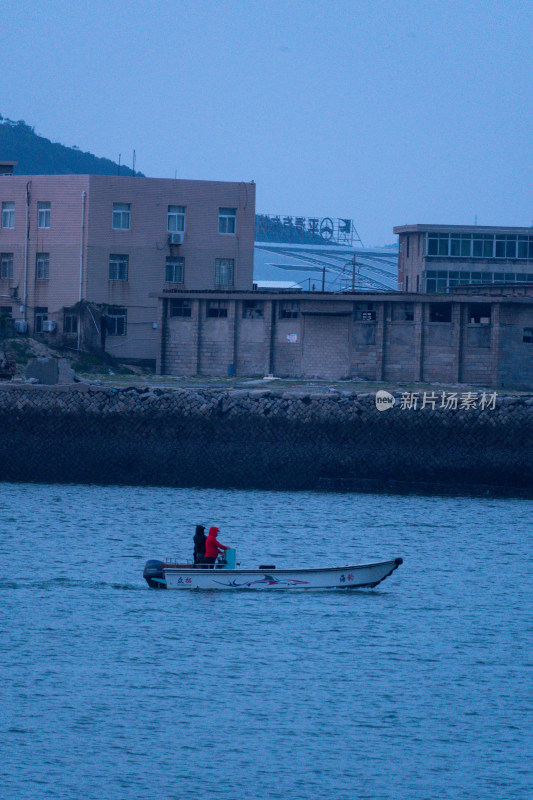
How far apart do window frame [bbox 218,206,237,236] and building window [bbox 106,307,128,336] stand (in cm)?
781

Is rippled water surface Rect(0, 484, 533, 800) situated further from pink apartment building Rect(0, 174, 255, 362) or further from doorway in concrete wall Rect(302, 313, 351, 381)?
pink apartment building Rect(0, 174, 255, 362)

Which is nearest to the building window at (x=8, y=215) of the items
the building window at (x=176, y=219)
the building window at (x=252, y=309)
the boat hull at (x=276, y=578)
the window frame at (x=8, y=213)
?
the window frame at (x=8, y=213)

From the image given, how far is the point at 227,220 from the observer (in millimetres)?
75438

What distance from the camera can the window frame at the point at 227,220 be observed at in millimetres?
75312

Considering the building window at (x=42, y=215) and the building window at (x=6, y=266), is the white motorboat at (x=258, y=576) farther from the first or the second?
the building window at (x=6, y=266)

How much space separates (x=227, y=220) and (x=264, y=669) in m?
51.8

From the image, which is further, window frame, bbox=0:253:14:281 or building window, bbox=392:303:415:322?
window frame, bbox=0:253:14:281

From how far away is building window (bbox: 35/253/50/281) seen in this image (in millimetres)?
74250

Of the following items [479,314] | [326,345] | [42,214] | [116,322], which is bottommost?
[326,345]

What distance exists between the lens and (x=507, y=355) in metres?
64.9

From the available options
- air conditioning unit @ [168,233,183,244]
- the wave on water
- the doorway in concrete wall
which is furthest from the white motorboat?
air conditioning unit @ [168,233,183,244]

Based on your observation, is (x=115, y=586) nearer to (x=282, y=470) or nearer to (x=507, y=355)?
(x=282, y=470)

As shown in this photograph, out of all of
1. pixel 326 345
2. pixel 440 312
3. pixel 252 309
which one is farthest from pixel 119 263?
pixel 440 312

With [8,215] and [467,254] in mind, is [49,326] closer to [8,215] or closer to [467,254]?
[8,215]
